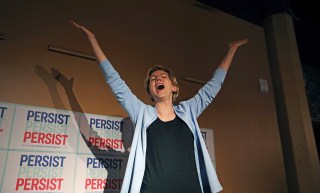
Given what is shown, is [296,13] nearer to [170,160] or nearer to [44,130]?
[170,160]

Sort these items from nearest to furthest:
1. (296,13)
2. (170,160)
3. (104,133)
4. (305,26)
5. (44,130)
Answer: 1. (170,160)
2. (44,130)
3. (104,133)
4. (296,13)
5. (305,26)

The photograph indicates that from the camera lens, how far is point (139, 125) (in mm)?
966

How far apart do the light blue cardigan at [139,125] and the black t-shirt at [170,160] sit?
0.02 metres

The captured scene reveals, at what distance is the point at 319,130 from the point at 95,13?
2.48m

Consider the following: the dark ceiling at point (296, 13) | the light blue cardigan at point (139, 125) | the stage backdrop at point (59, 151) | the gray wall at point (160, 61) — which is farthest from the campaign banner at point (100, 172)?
the dark ceiling at point (296, 13)

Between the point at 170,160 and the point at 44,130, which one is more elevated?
the point at 44,130

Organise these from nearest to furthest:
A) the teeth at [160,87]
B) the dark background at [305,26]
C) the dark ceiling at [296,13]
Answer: the teeth at [160,87], the dark ceiling at [296,13], the dark background at [305,26]

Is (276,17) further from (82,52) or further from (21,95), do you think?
(21,95)

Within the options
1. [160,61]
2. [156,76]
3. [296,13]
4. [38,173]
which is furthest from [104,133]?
[296,13]

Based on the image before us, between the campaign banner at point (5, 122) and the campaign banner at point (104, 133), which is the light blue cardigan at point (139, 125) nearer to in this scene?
the campaign banner at point (104, 133)

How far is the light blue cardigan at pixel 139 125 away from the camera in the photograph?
2.91 feet

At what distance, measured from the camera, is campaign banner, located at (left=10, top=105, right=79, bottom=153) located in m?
1.14

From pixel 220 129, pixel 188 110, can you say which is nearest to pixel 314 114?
pixel 220 129

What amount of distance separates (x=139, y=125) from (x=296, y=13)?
2303 mm
